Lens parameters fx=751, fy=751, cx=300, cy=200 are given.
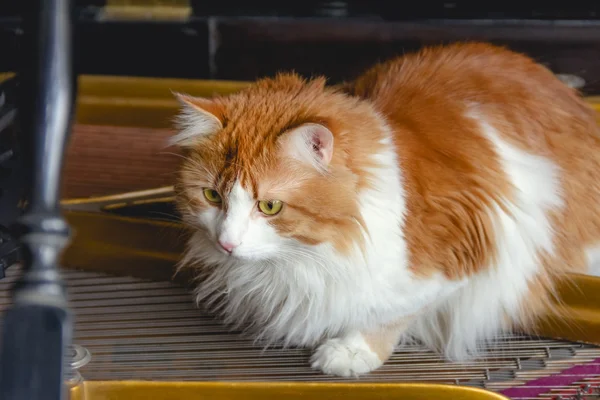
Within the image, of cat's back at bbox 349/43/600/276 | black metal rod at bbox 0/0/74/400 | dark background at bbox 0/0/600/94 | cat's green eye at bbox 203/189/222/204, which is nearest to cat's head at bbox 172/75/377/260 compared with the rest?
cat's green eye at bbox 203/189/222/204

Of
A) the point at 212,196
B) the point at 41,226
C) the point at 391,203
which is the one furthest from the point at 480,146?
the point at 41,226

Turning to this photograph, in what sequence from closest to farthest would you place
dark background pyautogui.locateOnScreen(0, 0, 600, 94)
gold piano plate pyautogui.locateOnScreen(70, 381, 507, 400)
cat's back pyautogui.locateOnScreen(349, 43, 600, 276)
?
gold piano plate pyautogui.locateOnScreen(70, 381, 507, 400)
cat's back pyautogui.locateOnScreen(349, 43, 600, 276)
dark background pyautogui.locateOnScreen(0, 0, 600, 94)

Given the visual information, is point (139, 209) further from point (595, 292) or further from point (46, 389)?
point (46, 389)

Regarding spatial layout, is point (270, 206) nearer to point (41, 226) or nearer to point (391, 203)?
point (391, 203)

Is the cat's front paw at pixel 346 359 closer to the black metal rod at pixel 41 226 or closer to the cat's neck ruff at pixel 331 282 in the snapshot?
the cat's neck ruff at pixel 331 282

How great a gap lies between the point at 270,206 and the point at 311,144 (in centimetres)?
13

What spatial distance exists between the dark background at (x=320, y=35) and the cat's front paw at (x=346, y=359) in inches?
38.6

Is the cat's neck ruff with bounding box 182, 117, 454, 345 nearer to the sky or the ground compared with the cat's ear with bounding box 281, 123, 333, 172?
nearer to the ground

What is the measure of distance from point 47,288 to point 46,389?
0.08 m

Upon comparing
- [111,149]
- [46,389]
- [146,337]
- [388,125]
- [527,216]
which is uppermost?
[111,149]

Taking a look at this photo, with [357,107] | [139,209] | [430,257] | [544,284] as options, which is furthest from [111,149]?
[544,284]

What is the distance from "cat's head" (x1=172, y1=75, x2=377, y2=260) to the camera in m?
1.24

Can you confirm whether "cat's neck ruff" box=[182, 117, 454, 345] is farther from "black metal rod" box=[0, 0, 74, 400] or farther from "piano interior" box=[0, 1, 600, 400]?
"black metal rod" box=[0, 0, 74, 400]

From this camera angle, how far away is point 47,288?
1.98ft
